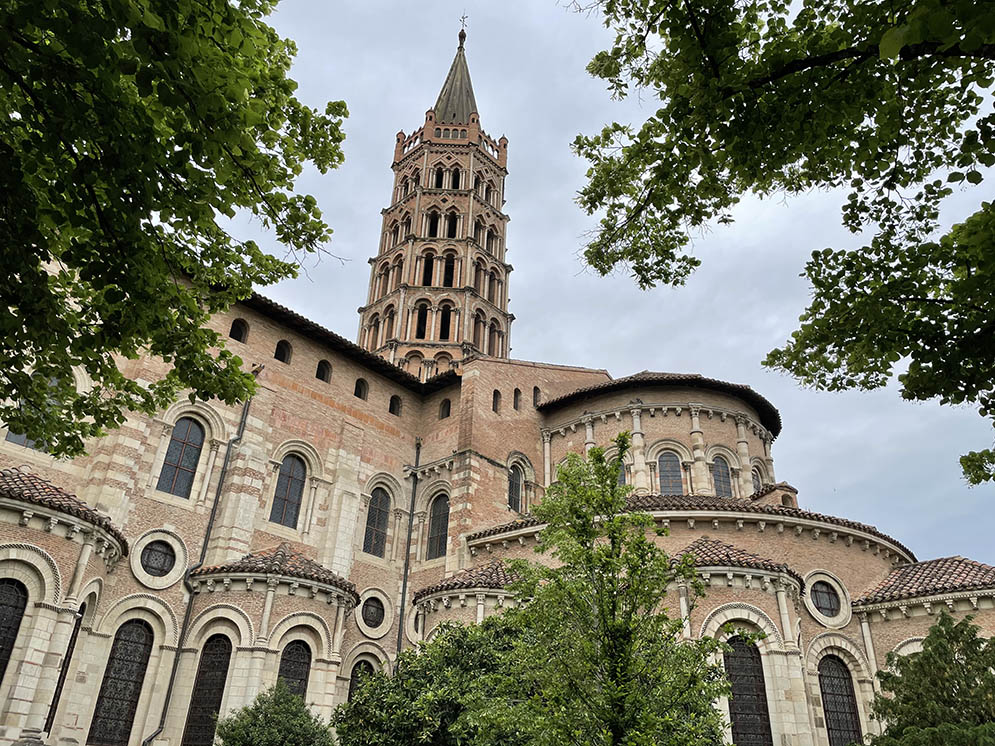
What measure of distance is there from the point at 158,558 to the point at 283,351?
8489 mm

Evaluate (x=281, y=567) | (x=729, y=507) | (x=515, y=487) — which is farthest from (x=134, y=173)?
(x=515, y=487)

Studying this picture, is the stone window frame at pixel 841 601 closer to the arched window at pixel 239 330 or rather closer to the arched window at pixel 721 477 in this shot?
the arched window at pixel 721 477

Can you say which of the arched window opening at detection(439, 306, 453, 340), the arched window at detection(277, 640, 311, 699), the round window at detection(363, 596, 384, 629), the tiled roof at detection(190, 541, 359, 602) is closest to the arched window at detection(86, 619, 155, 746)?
the tiled roof at detection(190, 541, 359, 602)

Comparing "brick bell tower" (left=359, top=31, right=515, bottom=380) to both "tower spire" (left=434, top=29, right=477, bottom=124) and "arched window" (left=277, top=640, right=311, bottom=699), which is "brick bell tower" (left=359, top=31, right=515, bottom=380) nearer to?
"tower spire" (left=434, top=29, right=477, bottom=124)

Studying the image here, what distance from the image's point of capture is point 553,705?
33.1ft

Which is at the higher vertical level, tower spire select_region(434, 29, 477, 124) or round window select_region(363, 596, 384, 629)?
tower spire select_region(434, 29, 477, 124)

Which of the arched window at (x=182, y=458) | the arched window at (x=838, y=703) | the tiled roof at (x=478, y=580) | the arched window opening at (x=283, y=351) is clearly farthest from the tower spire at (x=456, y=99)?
the arched window at (x=838, y=703)

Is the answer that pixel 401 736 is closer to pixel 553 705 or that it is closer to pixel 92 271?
pixel 553 705

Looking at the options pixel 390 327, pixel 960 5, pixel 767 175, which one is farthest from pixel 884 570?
pixel 390 327

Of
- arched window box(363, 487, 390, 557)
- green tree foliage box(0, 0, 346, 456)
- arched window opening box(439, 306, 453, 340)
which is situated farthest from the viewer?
arched window opening box(439, 306, 453, 340)

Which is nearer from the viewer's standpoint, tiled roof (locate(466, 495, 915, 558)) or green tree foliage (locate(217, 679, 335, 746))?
green tree foliage (locate(217, 679, 335, 746))

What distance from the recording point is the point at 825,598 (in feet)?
67.7

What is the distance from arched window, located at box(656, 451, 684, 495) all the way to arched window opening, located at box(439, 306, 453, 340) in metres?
20.5

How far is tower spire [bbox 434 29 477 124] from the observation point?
54.5 metres
